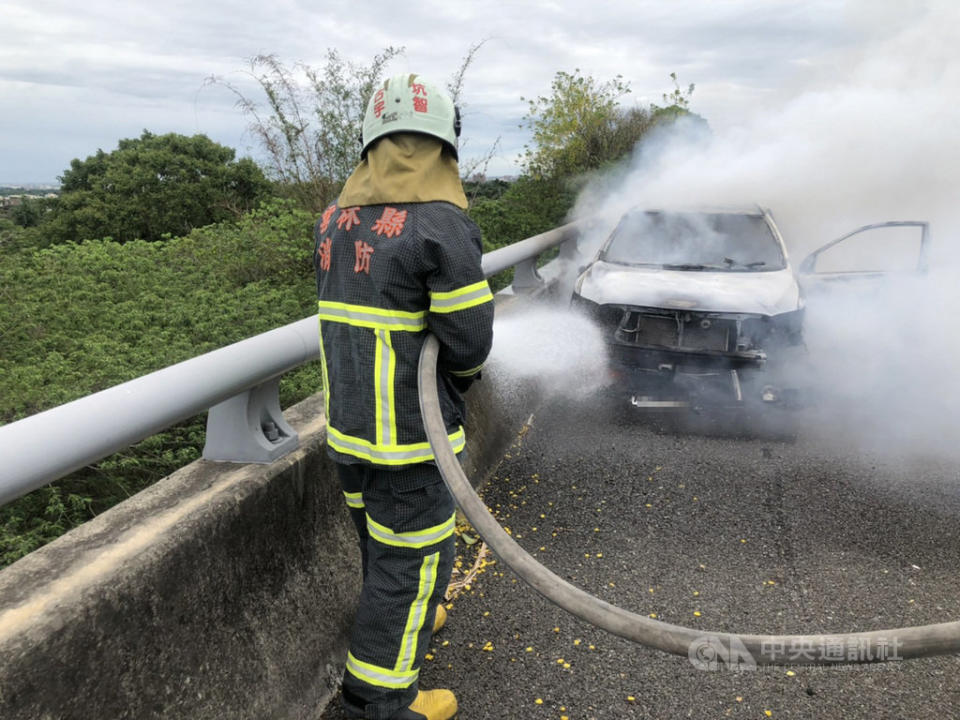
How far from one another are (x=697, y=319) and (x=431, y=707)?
3.66 m

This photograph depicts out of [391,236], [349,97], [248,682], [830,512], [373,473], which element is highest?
[349,97]

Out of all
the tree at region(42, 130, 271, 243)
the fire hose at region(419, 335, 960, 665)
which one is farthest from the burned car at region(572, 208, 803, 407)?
the tree at region(42, 130, 271, 243)

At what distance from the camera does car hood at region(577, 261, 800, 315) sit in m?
Answer: 5.24

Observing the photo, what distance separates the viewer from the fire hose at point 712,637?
1.78 meters

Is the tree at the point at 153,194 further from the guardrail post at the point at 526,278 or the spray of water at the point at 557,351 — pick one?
the spray of water at the point at 557,351

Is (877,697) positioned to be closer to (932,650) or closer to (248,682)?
(932,650)

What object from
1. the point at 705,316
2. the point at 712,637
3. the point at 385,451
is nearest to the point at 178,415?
the point at 385,451

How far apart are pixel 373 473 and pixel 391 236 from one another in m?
0.80

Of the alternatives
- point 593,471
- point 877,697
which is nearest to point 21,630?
point 877,697

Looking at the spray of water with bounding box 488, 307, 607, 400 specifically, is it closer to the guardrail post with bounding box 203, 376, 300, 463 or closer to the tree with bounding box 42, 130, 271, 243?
the guardrail post with bounding box 203, 376, 300, 463

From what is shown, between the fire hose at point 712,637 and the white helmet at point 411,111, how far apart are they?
1111 millimetres

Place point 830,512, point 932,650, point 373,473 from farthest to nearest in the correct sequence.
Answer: point 830,512 < point 373,473 < point 932,650

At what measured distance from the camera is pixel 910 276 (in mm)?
6230

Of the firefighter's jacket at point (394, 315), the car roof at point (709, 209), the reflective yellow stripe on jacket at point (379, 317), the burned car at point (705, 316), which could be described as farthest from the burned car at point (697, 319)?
the reflective yellow stripe on jacket at point (379, 317)
